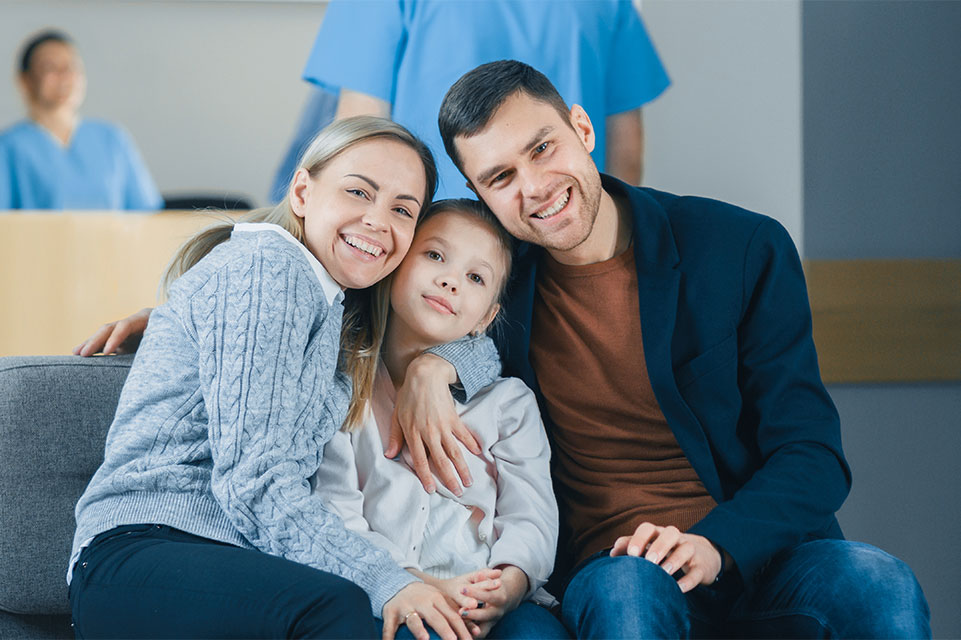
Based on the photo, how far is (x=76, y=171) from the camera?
7.53 feet

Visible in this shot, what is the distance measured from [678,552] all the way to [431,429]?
0.35 metres

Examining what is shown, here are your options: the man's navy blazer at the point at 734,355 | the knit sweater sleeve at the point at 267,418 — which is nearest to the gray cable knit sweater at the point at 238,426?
the knit sweater sleeve at the point at 267,418

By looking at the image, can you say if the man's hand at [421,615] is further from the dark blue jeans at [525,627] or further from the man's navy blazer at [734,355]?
the man's navy blazer at [734,355]

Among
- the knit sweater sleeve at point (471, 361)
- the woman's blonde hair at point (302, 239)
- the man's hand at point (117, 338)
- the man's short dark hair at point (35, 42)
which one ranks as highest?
the man's short dark hair at point (35, 42)

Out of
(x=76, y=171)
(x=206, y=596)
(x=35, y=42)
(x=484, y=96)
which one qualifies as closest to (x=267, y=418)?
(x=206, y=596)

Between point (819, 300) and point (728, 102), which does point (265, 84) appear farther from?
point (819, 300)

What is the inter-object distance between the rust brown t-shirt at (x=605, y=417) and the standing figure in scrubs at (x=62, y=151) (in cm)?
146

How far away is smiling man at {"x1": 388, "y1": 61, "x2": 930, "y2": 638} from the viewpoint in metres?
1.14

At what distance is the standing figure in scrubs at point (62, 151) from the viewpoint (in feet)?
7.47

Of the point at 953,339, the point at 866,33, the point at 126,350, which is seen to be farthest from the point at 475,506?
the point at 866,33

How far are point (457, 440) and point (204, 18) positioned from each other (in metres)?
1.70

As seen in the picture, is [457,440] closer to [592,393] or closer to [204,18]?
[592,393]

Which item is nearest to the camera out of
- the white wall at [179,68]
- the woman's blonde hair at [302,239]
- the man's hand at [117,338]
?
the woman's blonde hair at [302,239]

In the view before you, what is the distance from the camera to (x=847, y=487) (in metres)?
1.17
